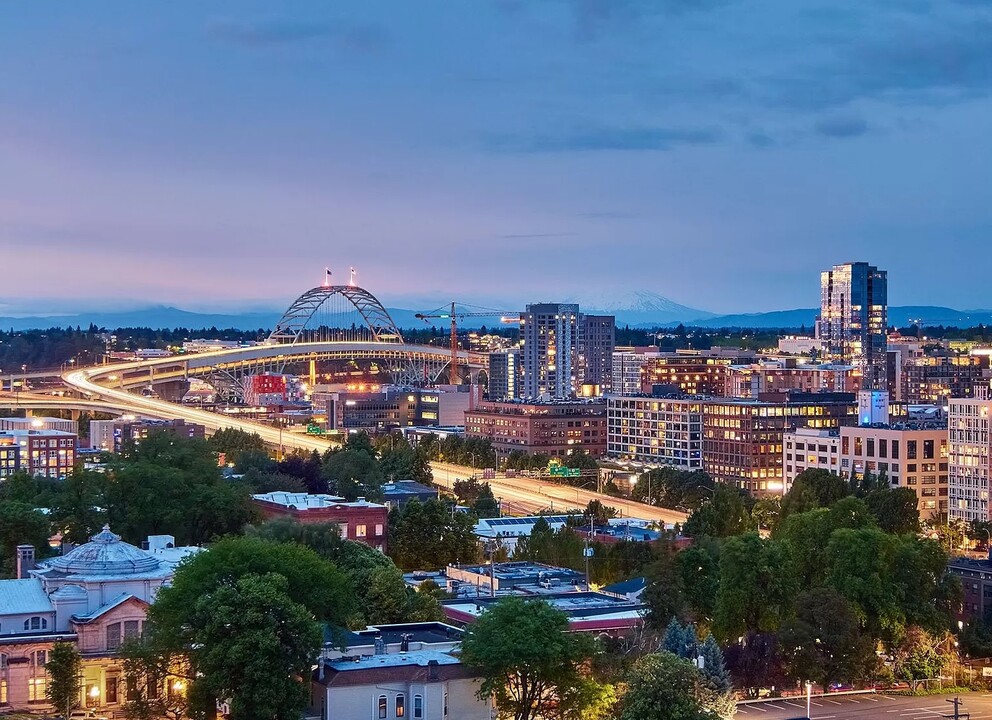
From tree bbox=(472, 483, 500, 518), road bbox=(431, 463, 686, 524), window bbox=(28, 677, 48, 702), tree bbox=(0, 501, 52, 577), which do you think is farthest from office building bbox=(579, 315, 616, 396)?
window bbox=(28, 677, 48, 702)

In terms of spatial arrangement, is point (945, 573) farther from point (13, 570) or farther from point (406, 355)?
point (406, 355)

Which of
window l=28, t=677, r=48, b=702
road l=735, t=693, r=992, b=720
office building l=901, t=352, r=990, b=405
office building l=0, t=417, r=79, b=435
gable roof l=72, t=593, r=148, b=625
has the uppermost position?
office building l=901, t=352, r=990, b=405

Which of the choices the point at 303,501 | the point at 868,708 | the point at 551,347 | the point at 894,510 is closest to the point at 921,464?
the point at 894,510

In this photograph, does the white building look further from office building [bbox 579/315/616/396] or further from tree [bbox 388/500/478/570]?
office building [bbox 579/315/616/396]

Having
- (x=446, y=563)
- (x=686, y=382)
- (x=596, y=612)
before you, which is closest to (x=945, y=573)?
(x=596, y=612)

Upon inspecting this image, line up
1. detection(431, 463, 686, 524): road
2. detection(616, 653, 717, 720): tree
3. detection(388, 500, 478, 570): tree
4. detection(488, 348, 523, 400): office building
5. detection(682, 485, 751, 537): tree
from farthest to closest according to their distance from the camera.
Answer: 1. detection(488, 348, 523, 400): office building
2. detection(431, 463, 686, 524): road
3. detection(682, 485, 751, 537): tree
4. detection(388, 500, 478, 570): tree
5. detection(616, 653, 717, 720): tree

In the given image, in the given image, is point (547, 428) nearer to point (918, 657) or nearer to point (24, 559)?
point (918, 657)

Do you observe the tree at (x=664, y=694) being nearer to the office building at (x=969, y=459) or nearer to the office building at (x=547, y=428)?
the office building at (x=969, y=459)
